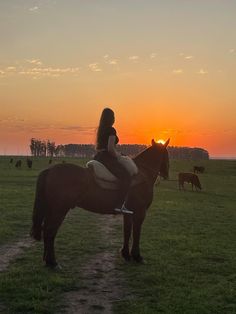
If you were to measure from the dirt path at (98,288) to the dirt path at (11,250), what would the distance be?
6.42 ft

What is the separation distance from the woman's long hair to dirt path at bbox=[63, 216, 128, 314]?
3076 mm

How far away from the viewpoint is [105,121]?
1039 centimetres

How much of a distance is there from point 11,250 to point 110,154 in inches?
167

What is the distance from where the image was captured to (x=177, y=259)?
37.3ft

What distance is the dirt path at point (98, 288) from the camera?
726 centimetres

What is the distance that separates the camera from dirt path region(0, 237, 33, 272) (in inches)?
412

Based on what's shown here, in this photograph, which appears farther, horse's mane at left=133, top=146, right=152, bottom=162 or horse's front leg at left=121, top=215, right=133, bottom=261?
horse's mane at left=133, top=146, right=152, bottom=162

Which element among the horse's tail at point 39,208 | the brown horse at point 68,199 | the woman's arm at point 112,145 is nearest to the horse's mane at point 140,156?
the brown horse at point 68,199

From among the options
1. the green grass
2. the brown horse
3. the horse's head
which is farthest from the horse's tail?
the horse's head

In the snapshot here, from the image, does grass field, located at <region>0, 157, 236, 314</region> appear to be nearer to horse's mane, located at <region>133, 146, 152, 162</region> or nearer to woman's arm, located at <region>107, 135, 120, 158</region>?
horse's mane, located at <region>133, 146, 152, 162</region>

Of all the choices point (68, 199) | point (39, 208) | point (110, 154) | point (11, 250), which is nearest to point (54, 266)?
point (39, 208)

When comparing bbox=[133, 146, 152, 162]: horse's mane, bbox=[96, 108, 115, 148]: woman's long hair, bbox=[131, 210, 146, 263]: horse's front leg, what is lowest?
bbox=[131, 210, 146, 263]: horse's front leg

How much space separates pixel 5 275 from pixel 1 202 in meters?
16.0

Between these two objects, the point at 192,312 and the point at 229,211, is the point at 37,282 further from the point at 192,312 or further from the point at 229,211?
the point at 229,211
